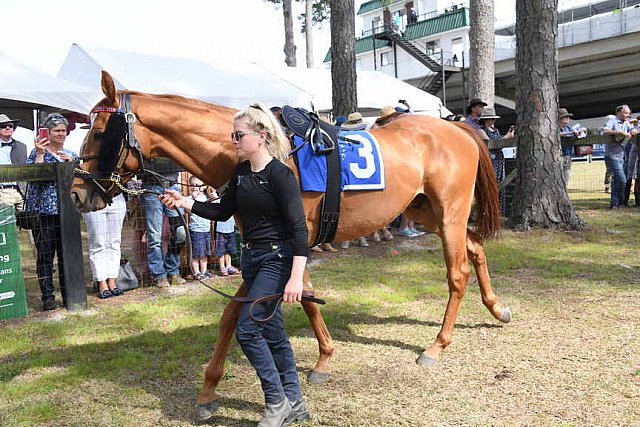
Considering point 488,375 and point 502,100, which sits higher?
point 502,100

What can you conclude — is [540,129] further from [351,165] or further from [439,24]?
[439,24]

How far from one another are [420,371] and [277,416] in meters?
1.39

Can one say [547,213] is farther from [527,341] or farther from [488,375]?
[488,375]

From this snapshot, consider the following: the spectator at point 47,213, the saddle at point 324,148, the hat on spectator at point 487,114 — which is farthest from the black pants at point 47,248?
the hat on spectator at point 487,114

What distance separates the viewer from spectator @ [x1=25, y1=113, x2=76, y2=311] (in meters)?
6.01

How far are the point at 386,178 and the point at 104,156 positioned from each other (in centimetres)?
197

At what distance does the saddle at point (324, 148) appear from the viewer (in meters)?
3.74

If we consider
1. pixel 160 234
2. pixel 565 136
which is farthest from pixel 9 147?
pixel 565 136

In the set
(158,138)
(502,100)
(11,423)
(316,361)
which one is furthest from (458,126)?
(502,100)

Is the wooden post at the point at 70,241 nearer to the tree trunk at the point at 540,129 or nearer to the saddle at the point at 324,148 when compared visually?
the saddle at the point at 324,148

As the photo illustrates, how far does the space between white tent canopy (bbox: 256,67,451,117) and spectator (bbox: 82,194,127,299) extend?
8.47m

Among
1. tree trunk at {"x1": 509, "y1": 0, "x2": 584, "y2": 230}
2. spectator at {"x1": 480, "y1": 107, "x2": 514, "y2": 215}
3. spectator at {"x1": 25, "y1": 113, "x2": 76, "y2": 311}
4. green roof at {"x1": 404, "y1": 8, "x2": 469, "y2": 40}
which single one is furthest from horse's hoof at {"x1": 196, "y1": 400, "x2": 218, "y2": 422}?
green roof at {"x1": 404, "y1": 8, "x2": 469, "y2": 40}

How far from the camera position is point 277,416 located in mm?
3156

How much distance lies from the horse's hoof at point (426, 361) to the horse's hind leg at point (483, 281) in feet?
3.22
